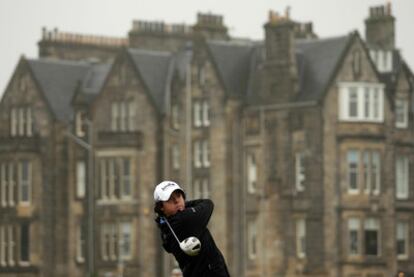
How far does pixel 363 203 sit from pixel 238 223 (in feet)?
22.3

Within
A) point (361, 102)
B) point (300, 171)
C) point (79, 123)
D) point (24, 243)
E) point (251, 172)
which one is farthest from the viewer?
point (24, 243)

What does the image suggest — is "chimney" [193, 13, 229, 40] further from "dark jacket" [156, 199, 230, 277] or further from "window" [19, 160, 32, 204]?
"dark jacket" [156, 199, 230, 277]

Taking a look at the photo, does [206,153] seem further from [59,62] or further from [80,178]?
[59,62]

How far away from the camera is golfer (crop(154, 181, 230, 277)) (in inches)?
488

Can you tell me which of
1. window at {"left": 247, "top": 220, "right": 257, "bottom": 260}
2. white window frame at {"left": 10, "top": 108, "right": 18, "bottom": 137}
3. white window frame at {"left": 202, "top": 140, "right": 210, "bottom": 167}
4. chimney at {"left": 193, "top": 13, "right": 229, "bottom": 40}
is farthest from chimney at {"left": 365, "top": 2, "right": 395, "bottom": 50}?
white window frame at {"left": 10, "top": 108, "right": 18, "bottom": 137}

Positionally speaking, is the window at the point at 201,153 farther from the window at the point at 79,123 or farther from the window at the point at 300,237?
the window at the point at 79,123

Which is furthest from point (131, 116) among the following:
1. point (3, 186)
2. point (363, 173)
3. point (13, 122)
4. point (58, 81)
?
point (363, 173)

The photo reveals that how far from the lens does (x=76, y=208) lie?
94.2 m

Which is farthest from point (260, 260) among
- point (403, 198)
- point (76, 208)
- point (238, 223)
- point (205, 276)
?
point (205, 276)

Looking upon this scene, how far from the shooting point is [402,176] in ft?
286

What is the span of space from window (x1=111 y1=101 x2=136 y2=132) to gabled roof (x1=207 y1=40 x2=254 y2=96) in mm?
6608

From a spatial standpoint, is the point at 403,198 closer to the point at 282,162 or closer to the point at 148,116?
the point at 282,162

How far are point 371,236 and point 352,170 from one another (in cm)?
325

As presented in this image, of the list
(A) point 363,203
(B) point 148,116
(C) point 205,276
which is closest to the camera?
(C) point 205,276
